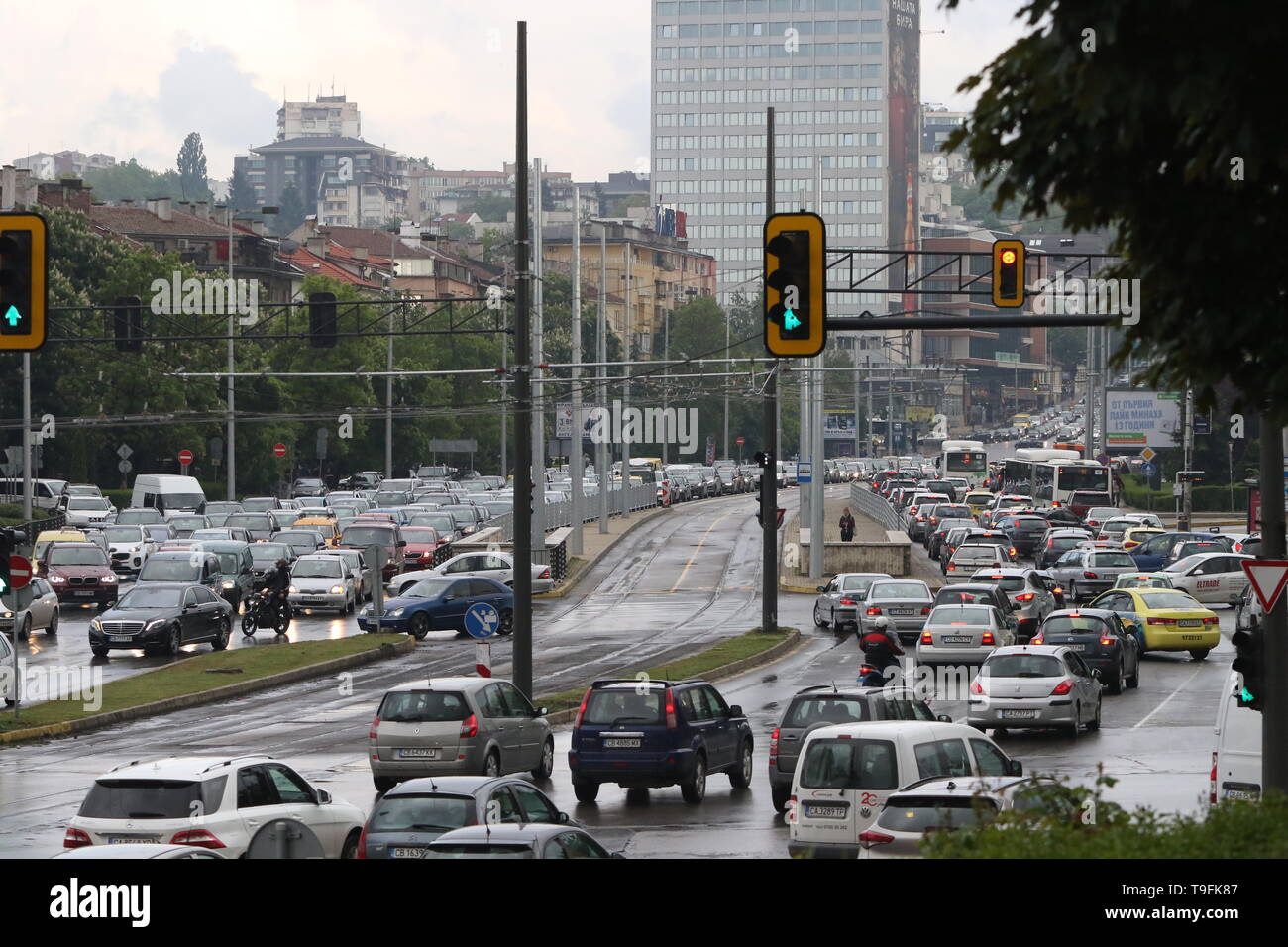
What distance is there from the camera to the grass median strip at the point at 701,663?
33.3 m

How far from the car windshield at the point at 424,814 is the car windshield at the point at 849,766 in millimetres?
3705

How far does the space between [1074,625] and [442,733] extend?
48.7 feet

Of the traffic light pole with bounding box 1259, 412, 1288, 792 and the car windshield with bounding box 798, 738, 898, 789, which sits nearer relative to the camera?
the traffic light pole with bounding box 1259, 412, 1288, 792

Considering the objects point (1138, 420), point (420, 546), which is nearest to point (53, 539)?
point (420, 546)

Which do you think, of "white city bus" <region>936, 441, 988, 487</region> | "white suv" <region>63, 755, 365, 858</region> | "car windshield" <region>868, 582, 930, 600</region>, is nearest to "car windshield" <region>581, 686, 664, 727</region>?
"white suv" <region>63, 755, 365, 858</region>

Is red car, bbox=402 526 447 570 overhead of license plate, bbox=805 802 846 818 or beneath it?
beneath

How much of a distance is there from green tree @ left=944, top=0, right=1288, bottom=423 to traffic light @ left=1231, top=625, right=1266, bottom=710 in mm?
7206

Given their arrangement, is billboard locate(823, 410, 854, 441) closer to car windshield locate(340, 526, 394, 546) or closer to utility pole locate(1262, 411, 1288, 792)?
car windshield locate(340, 526, 394, 546)

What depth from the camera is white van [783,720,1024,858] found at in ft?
58.5

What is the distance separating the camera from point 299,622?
5009 cm
